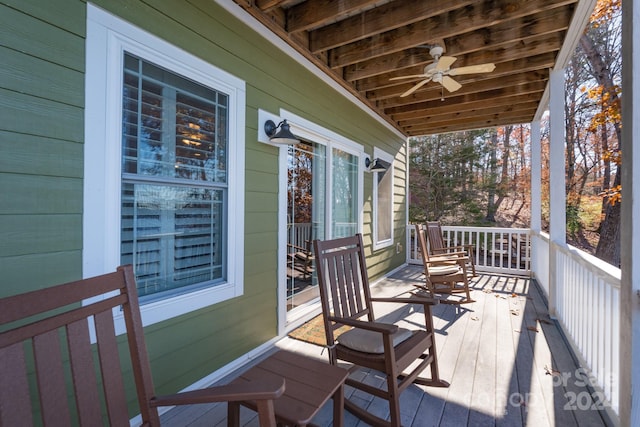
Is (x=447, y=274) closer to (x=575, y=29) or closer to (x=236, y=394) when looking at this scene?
(x=575, y=29)

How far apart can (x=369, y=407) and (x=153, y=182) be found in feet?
6.46

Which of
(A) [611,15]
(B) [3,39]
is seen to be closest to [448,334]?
(B) [3,39]

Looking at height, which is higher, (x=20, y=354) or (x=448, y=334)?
(x=20, y=354)

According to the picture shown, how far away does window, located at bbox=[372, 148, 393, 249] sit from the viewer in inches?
203

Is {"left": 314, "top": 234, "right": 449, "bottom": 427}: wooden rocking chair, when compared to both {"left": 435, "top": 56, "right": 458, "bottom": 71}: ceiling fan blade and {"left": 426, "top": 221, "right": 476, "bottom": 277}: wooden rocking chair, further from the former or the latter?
{"left": 426, "top": 221, "right": 476, "bottom": 277}: wooden rocking chair

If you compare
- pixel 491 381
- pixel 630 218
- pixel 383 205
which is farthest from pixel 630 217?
pixel 383 205

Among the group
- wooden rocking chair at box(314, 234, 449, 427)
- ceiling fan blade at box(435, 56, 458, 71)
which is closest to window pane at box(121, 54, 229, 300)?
wooden rocking chair at box(314, 234, 449, 427)

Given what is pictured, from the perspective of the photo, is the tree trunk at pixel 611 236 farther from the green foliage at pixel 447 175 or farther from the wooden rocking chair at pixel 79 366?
the wooden rocking chair at pixel 79 366

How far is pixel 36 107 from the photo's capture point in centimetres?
142

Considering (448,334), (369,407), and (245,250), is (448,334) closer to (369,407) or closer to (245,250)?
(369,407)

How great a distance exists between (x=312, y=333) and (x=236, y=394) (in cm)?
217

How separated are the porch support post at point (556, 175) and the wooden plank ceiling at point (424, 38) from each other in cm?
34

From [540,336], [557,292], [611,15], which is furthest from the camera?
[611,15]

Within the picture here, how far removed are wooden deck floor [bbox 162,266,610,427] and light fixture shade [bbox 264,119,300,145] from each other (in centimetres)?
186
